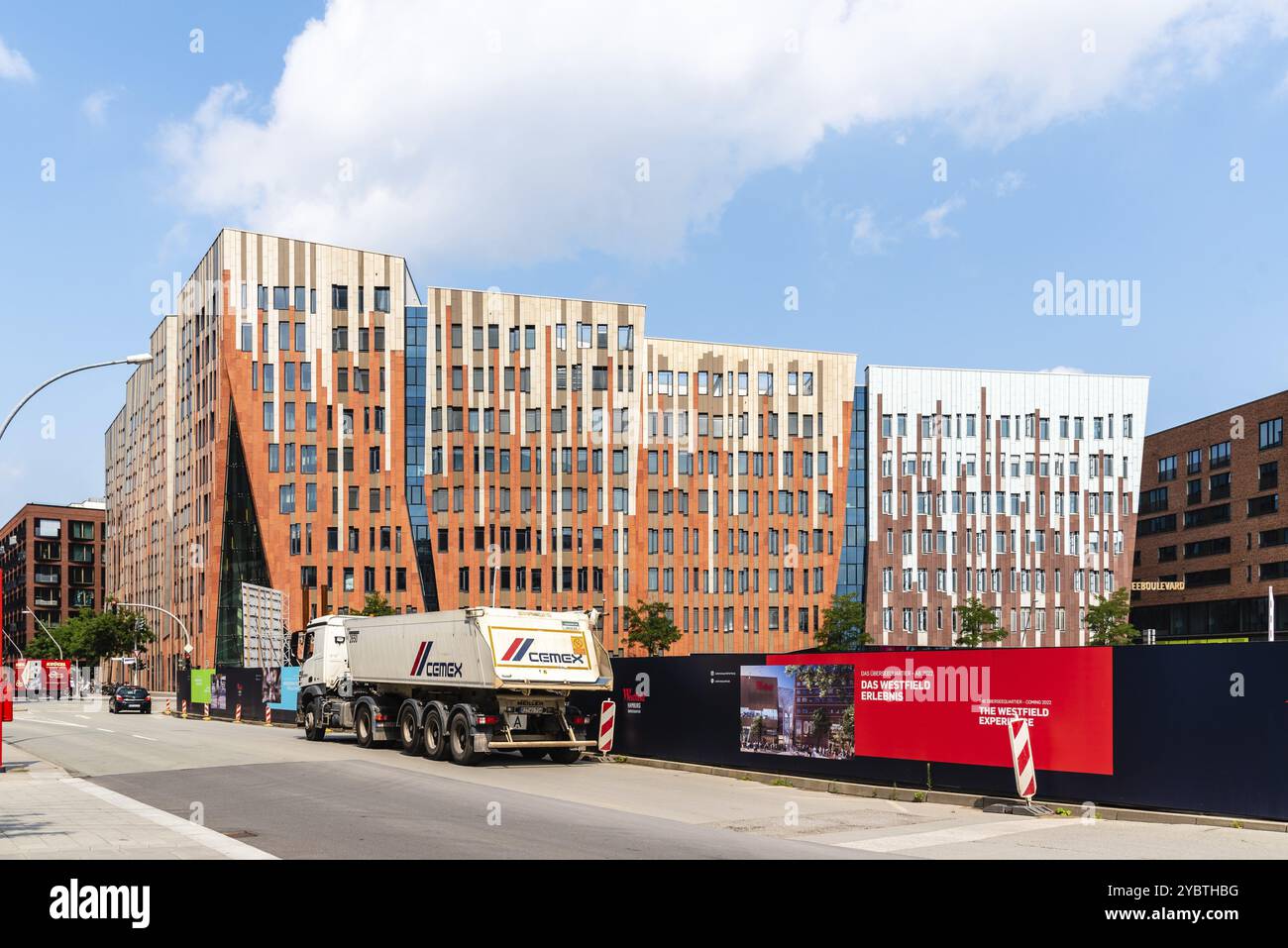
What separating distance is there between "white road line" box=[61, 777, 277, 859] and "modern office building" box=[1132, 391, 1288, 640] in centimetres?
8654

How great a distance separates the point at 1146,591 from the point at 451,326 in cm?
6596

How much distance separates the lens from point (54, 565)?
164m

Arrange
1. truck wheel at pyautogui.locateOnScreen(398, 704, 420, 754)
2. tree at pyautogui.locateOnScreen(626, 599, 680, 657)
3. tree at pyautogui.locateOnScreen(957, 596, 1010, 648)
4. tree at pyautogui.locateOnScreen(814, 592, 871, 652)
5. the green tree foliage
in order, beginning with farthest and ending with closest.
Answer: the green tree foliage → tree at pyautogui.locateOnScreen(957, 596, 1010, 648) → tree at pyautogui.locateOnScreen(814, 592, 871, 652) → tree at pyautogui.locateOnScreen(626, 599, 680, 657) → truck wheel at pyautogui.locateOnScreen(398, 704, 420, 754)

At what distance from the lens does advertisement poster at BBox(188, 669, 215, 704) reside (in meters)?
55.2

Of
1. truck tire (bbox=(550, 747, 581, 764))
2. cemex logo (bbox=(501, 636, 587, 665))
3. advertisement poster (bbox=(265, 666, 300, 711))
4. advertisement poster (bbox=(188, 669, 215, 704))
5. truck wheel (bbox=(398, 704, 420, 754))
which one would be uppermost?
cemex logo (bbox=(501, 636, 587, 665))

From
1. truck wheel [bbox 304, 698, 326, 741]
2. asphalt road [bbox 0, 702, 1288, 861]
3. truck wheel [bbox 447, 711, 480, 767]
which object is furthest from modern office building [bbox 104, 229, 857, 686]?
asphalt road [bbox 0, 702, 1288, 861]

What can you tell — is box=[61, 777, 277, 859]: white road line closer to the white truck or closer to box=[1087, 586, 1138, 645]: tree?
the white truck

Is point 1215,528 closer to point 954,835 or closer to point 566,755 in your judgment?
point 566,755

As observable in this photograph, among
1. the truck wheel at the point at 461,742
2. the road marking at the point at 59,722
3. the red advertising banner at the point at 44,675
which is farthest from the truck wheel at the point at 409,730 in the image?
the red advertising banner at the point at 44,675

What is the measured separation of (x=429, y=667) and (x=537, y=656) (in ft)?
11.1

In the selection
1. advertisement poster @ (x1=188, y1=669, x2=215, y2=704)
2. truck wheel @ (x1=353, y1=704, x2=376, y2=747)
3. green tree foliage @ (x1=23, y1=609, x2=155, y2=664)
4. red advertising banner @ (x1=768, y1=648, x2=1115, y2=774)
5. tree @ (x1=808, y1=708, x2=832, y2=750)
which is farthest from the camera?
green tree foliage @ (x1=23, y1=609, x2=155, y2=664)
